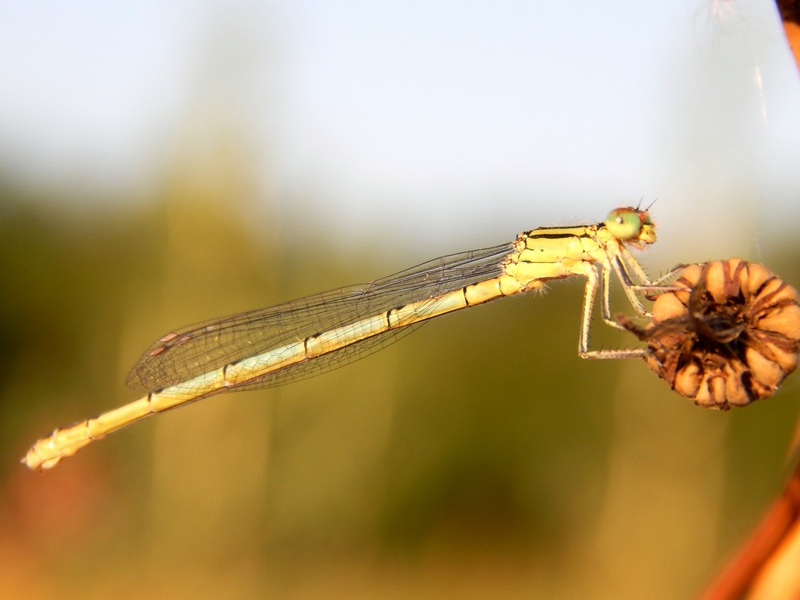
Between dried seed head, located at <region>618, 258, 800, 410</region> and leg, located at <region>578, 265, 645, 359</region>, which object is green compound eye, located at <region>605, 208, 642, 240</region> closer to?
leg, located at <region>578, 265, 645, 359</region>

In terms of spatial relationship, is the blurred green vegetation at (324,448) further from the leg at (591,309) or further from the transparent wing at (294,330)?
the leg at (591,309)

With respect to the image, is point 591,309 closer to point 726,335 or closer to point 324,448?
point 726,335

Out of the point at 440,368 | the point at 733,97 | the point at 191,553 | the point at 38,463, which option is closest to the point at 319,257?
the point at 440,368

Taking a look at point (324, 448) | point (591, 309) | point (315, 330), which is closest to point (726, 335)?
point (591, 309)

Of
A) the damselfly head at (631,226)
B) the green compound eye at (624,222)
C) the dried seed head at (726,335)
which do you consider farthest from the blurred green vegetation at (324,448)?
the dried seed head at (726,335)

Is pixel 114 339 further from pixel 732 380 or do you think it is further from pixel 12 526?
pixel 732 380

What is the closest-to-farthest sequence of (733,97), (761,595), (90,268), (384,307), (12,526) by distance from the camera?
(761,595) < (733,97) < (384,307) < (12,526) < (90,268)
